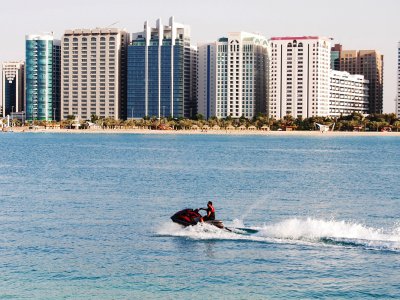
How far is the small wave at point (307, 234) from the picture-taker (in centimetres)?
4284

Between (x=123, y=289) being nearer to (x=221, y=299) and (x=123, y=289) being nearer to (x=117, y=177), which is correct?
(x=221, y=299)

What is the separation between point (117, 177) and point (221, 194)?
2243 cm

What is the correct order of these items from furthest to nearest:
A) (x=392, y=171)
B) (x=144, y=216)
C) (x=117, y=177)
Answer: (x=392, y=171), (x=117, y=177), (x=144, y=216)

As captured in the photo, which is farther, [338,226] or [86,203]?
[86,203]

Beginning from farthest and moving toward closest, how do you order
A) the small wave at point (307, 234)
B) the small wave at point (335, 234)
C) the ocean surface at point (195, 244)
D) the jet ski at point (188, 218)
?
the jet ski at point (188, 218)
the small wave at point (307, 234)
the small wave at point (335, 234)
the ocean surface at point (195, 244)

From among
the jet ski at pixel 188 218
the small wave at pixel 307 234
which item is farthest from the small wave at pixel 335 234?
the jet ski at pixel 188 218

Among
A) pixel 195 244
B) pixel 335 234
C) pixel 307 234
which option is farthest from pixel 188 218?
pixel 335 234

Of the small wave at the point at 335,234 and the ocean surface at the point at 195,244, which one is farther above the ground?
the small wave at the point at 335,234

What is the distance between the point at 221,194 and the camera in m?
71.0

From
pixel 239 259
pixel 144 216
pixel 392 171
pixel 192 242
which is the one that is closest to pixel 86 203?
pixel 144 216

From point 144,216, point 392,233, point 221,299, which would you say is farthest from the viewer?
point 144,216

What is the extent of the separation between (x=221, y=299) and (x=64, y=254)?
11.2m

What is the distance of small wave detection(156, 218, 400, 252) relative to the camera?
4284 cm

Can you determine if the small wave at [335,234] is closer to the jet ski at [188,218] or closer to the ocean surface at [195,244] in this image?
the ocean surface at [195,244]
